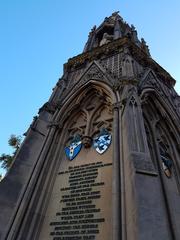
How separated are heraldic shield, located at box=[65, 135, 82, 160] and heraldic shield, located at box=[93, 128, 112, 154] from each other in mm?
691

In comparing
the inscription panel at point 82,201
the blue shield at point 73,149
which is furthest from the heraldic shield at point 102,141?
the blue shield at point 73,149

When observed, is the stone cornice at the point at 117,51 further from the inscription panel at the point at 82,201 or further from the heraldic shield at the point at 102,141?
the inscription panel at the point at 82,201

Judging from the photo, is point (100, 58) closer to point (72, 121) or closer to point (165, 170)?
point (72, 121)

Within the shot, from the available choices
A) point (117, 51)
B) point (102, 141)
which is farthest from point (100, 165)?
point (117, 51)

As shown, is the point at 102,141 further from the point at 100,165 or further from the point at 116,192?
the point at 116,192

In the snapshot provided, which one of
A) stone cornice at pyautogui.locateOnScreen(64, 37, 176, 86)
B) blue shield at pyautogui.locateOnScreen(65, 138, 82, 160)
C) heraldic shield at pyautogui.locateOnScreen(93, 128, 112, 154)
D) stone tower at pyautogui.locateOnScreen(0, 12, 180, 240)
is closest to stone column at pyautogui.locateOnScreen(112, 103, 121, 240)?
stone tower at pyautogui.locateOnScreen(0, 12, 180, 240)

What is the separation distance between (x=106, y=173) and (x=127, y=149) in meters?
1.18

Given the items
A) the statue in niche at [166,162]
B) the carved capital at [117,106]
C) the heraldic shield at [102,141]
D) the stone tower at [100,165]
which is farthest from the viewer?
the statue in niche at [166,162]

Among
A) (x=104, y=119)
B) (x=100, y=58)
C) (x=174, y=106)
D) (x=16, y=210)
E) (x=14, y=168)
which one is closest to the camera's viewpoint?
(x=16, y=210)

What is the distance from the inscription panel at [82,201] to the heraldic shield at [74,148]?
1.09 ft

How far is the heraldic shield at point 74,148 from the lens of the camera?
750cm

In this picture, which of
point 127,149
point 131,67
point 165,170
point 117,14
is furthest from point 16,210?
point 117,14

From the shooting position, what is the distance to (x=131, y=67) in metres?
9.08

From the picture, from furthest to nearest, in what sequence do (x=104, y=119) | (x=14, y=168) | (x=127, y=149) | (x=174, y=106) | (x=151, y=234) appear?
(x=174, y=106), (x=104, y=119), (x=14, y=168), (x=127, y=149), (x=151, y=234)
